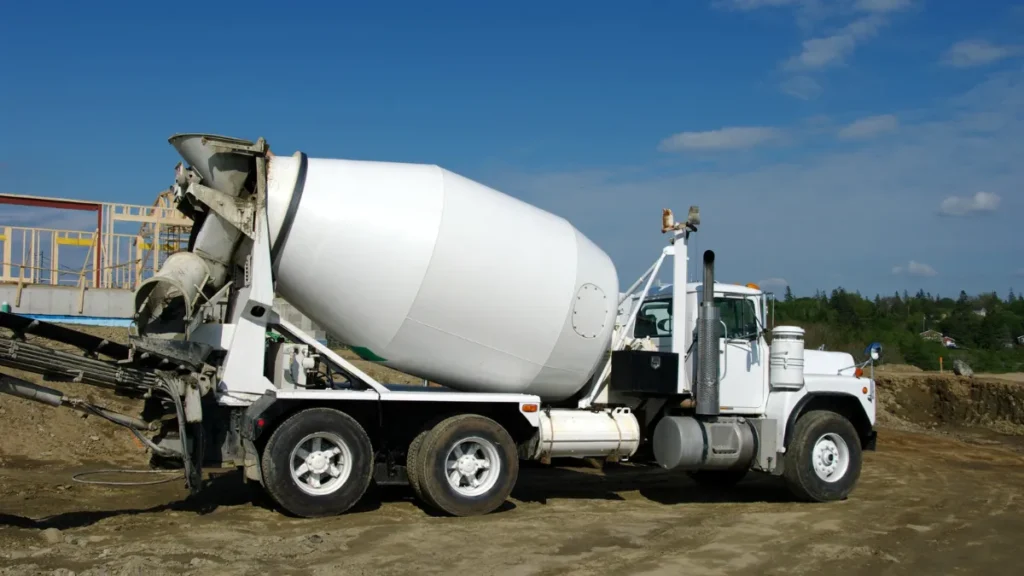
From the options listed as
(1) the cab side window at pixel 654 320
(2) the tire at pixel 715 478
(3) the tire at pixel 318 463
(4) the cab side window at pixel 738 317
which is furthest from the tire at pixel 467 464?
(2) the tire at pixel 715 478

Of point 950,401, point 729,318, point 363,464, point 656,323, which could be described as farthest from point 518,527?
point 950,401

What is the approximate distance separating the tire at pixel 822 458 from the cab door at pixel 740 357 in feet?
2.35

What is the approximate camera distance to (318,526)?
8930 millimetres

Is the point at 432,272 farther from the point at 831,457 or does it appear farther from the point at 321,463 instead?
the point at 831,457

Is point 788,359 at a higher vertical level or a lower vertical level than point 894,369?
higher

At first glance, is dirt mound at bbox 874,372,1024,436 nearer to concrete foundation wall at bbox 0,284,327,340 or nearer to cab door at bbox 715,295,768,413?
cab door at bbox 715,295,768,413

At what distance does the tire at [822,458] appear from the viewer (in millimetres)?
11523

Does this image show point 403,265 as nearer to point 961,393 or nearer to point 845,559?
point 845,559

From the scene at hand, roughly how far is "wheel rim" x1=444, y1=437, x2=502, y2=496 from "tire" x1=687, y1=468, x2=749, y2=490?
4.21 m

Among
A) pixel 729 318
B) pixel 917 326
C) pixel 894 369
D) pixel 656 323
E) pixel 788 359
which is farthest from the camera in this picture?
pixel 917 326

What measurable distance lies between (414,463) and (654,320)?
13.6 feet

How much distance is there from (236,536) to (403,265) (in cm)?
324

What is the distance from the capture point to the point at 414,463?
32.2ft

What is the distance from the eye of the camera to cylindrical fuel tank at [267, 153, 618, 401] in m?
9.63
